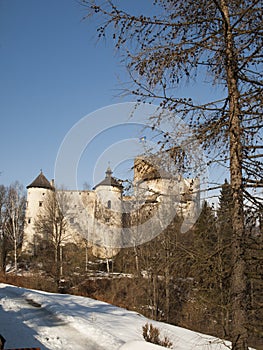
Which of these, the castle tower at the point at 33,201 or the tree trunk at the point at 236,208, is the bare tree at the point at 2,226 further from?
the tree trunk at the point at 236,208

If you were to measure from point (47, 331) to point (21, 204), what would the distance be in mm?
36180

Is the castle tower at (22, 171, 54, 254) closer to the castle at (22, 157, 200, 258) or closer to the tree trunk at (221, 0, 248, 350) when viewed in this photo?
the castle at (22, 157, 200, 258)

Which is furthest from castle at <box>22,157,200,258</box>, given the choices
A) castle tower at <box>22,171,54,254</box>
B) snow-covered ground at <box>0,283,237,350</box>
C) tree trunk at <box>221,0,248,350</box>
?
snow-covered ground at <box>0,283,237,350</box>

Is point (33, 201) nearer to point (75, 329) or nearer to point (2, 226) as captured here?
point (2, 226)

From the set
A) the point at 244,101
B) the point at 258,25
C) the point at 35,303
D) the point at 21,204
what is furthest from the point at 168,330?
the point at 21,204

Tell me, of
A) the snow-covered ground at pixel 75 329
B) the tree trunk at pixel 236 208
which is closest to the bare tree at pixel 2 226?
the snow-covered ground at pixel 75 329

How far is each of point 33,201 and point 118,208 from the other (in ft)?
121

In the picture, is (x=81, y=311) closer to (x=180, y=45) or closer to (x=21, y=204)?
(x=180, y=45)

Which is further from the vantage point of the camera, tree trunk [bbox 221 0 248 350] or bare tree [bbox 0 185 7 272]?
bare tree [bbox 0 185 7 272]

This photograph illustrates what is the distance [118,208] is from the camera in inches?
434

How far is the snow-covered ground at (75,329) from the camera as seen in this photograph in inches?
295

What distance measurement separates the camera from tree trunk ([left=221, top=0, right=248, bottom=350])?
370cm

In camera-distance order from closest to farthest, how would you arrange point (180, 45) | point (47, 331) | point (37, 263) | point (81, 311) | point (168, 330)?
1. point (180, 45)
2. point (47, 331)
3. point (168, 330)
4. point (81, 311)
5. point (37, 263)

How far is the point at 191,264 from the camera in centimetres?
416
